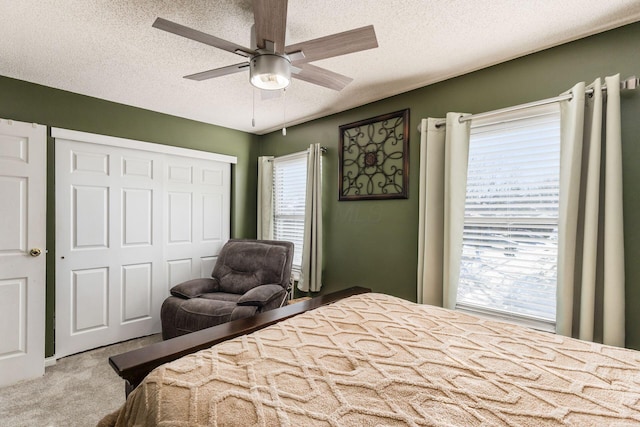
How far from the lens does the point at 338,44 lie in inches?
59.4

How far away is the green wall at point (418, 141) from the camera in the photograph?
1.76 meters

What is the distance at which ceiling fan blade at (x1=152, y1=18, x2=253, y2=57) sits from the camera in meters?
1.36

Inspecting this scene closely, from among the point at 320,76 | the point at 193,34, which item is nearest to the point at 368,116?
the point at 320,76

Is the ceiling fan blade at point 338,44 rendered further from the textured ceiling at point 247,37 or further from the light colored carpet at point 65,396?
the light colored carpet at point 65,396

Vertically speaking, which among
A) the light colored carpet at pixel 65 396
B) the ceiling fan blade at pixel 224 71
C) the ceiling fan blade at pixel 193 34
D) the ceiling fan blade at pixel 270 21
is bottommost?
the light colored carpet at pixel 65 396

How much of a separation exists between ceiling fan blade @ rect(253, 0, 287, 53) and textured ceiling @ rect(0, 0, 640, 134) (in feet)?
1.01

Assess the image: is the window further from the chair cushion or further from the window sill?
the chair cushion

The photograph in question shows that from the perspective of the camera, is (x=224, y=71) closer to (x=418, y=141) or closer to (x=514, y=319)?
(x=418, y=141)

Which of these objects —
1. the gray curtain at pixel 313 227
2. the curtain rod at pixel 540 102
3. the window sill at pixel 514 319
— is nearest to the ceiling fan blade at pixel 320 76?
the curtain rod at pixel 540 102

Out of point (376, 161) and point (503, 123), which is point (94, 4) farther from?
A: point (503, 123)

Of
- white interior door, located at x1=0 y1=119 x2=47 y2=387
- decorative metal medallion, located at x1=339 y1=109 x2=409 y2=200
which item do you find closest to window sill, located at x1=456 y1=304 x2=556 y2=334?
decorative metal medallion, located at x1=339 y1=109 x2=409 y2=200

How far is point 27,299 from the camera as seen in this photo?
2463 mm

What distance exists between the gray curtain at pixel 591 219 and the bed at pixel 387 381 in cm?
46

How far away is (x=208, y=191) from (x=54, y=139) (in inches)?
59.6
